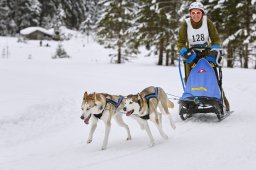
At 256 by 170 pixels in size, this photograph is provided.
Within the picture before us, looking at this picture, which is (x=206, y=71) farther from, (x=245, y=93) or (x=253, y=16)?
(x=253, y=16)

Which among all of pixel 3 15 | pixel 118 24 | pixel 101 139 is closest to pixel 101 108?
pixel 101 139

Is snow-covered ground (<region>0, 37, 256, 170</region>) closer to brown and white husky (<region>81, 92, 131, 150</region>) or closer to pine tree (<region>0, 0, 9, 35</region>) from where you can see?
brown and white husky (<region>81, 92, 131, 150</region>)

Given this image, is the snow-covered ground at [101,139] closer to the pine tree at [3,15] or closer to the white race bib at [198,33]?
the white race bib at [198,33]

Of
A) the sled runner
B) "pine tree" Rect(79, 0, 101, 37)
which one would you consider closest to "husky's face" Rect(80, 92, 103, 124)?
the sled runner

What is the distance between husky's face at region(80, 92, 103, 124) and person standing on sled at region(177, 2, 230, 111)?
268 cm

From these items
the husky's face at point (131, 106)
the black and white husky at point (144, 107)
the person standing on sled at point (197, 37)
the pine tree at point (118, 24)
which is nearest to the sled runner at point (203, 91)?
the person standing on sled at point (197, 37)

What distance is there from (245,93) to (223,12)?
1643 centimetres

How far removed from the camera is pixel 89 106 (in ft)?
19.5

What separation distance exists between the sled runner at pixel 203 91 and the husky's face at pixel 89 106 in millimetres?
2434

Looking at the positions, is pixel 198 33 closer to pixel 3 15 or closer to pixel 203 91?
pixel 203 91

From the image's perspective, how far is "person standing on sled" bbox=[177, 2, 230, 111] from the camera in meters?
7.91

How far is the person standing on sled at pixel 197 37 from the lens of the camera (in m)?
7.91

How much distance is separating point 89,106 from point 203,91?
283 cm

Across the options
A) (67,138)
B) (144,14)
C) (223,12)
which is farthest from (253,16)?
(67,138)
